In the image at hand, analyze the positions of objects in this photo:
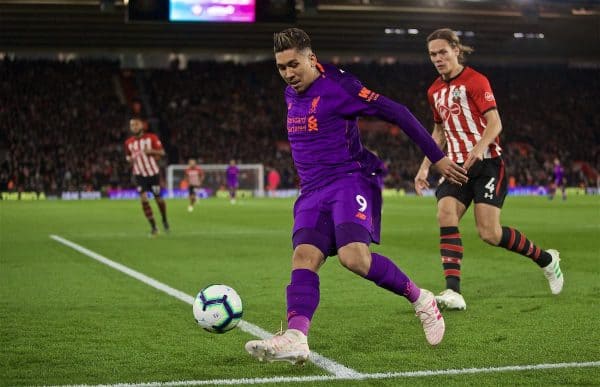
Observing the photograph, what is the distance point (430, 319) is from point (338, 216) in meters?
0.80

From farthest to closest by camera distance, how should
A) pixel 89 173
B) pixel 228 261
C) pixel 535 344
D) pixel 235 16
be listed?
pixel 89 173 < pixel 235 16 < pixel 228 261 < pixel 535 344

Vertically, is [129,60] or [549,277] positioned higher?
[129,60]

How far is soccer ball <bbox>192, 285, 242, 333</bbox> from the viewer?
466 centimetres

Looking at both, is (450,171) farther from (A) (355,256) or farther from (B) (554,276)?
(B) (554,276)

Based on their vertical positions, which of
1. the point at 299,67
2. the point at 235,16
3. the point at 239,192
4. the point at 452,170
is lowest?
the point at 239,192

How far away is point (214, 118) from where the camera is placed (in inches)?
1770

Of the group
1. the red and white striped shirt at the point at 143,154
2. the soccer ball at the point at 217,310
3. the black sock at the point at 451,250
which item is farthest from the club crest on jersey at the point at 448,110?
the red and white striped shirt at the point at 143,154

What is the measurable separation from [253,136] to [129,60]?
7.98 meters

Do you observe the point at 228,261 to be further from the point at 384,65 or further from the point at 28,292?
the point at 384,65

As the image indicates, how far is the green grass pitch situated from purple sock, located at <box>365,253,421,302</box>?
317mm

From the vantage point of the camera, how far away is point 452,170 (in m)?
4.46

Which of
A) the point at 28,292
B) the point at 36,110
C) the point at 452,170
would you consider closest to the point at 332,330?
the point at 452,170

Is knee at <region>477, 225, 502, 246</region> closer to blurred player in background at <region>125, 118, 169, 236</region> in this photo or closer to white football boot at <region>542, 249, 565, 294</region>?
white football boot at <region>542, 249, 565, 294</region>

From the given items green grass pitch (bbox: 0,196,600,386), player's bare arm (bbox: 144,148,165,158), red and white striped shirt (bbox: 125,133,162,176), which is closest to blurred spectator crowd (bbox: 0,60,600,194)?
red and white striped shirt (bbox: 125,133,162,176)
